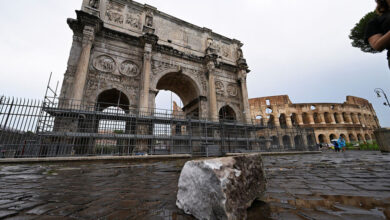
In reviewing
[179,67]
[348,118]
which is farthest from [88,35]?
[348,118]

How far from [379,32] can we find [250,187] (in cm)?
229

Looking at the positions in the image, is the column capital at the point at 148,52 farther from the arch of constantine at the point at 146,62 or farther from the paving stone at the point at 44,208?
the paving stone at the point at 44,208

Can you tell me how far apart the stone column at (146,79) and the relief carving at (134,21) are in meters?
2.41

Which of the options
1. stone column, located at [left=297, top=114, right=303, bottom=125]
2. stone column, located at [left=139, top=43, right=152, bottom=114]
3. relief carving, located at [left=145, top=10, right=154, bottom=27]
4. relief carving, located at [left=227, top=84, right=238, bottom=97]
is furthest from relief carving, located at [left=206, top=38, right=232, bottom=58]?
stone column, located at [left=297, top=114, right=303, bottom=125]

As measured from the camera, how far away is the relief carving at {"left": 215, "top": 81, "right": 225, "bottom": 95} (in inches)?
530

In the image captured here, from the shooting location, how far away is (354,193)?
1.25 meters

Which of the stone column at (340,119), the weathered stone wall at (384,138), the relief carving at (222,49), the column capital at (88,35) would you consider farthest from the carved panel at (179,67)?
the stone column at (340,119)

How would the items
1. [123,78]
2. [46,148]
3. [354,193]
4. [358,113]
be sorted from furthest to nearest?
[358,113]
[123,78]
[46,148]
[354,193]

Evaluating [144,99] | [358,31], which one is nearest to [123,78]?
[144,99]

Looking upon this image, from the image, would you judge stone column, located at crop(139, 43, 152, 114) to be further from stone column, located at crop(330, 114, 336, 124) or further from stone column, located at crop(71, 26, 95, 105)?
stone column, located at crop(330, 114, 336, 124)

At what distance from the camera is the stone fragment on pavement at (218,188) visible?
81 cm

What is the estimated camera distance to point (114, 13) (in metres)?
11.0

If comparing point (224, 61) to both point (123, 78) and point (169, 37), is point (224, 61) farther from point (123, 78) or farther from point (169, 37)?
point (123, 78)

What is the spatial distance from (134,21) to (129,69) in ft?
13.6
